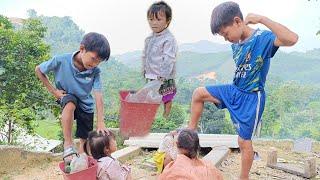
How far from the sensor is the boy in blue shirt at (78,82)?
11.1 feet

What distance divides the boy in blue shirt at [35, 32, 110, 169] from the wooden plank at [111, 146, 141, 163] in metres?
2.31

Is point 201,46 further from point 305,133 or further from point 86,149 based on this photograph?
point 86,149

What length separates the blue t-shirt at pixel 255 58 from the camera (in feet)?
11.3

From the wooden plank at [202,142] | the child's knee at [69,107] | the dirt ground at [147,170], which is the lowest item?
the dirt ground at [147,170]

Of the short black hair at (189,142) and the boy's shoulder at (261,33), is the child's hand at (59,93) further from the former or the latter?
the boy's shoulder at (261,33)

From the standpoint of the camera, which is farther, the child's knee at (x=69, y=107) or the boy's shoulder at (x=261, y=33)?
the child's knee at (x=69, y=107)

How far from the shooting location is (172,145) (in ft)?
11.5

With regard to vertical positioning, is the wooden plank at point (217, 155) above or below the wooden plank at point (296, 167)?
above

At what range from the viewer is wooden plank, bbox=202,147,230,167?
581 cm

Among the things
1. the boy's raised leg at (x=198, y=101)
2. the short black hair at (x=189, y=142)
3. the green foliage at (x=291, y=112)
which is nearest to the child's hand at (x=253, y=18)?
the boy's raised leg at (x=198, y=101)

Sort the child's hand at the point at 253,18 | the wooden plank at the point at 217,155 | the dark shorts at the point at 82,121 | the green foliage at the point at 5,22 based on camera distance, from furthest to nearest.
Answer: the green foliage at the point at 5,22 → the wooden plank at the point at 217,155 → the dark shorts at the point at 82,121 → the child's hand at the point at 253,18

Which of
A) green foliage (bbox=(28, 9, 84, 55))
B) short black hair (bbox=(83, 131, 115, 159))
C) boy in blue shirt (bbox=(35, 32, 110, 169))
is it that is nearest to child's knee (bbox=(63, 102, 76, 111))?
boy in blue shirt (bbox=(35, 32, 110, 169))

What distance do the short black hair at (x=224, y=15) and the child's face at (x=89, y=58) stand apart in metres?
0.82

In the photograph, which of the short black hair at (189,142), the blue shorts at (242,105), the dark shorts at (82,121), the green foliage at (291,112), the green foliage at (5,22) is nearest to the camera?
the short black hair at (189,142)
